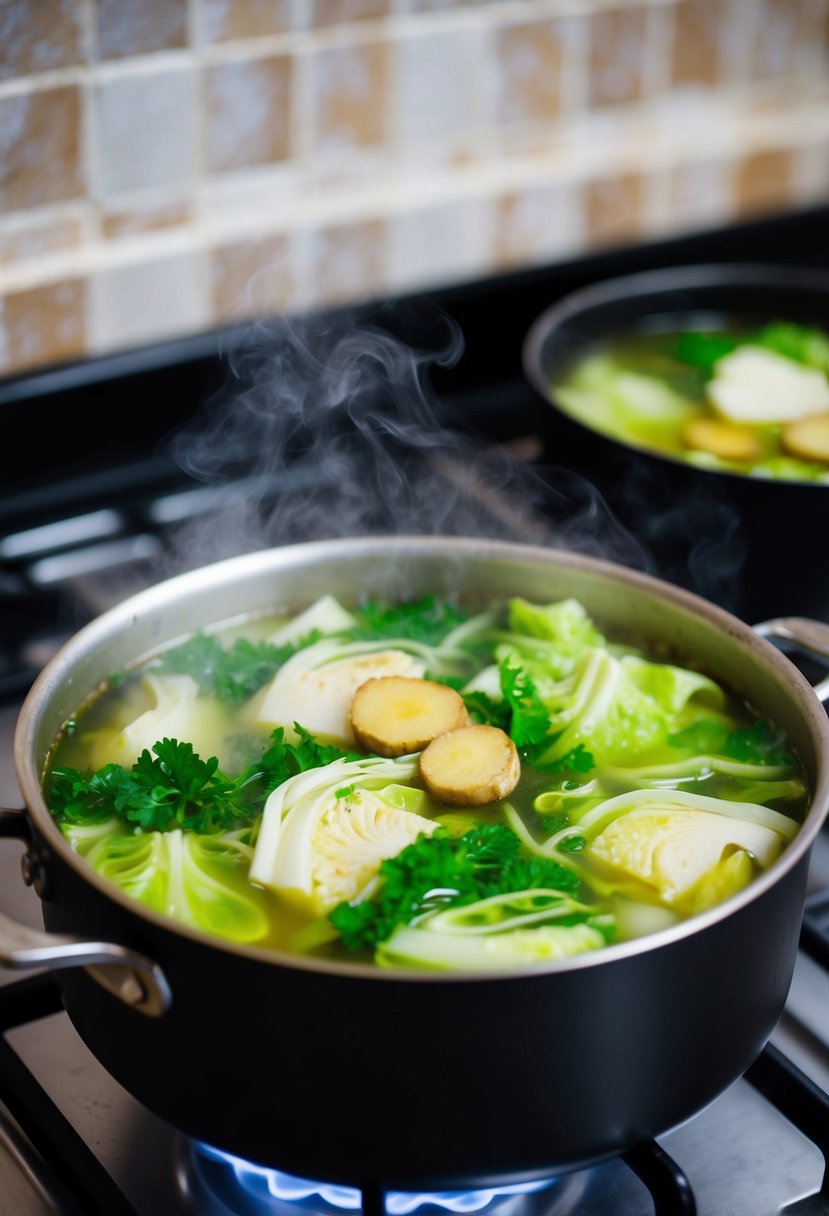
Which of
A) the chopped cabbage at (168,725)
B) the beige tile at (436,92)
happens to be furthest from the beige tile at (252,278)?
the chopped cabbage at (168,725)

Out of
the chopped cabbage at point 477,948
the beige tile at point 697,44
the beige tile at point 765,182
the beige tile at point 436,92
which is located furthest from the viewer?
the beige tile at point 765,182

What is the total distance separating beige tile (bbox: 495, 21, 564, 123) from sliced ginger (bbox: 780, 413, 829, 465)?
2.11ft

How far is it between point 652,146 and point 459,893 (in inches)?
61.0

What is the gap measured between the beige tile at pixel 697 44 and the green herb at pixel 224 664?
1.32 meters

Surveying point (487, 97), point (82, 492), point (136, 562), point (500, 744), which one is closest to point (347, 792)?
point (500, 744)

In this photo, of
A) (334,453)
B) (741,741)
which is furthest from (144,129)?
(741,741)

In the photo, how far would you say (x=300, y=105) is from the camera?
189 cm

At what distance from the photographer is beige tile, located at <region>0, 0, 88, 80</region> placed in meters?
1.62

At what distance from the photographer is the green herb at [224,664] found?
1.37 meters

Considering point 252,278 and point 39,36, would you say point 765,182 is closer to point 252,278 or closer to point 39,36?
point 252,278

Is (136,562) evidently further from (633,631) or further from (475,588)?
(633,631)

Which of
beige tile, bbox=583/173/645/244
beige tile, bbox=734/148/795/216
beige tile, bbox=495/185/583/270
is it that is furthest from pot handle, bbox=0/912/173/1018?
beige tile, bbox=734/148/795/216

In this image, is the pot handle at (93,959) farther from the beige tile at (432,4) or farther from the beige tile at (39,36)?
the beige tile at (432,4)

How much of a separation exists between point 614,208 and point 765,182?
0.34 metres
